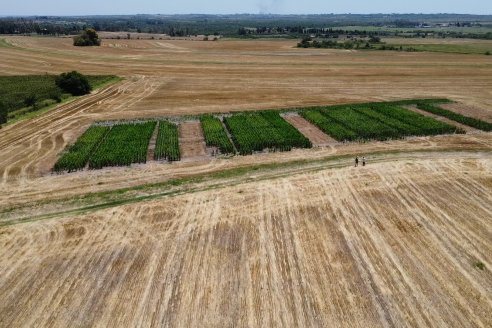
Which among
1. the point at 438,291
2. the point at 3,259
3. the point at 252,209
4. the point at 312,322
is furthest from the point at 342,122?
the point at 3,259

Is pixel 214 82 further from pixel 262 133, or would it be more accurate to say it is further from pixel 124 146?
pixel 124 146

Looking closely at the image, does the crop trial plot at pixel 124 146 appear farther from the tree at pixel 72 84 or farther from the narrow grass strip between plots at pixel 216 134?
the tree at pixel 72 84

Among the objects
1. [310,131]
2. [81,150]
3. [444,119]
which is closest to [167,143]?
[81,150]

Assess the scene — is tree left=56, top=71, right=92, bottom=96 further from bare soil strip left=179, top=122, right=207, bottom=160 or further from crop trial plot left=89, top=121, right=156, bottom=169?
bare soil strip left=179, top=122, right=207, bottom=160

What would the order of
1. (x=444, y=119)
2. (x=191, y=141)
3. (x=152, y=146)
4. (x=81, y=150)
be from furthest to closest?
(x=444, y=119), (x=191, y=141), (x=152, y=146), (x=81, y=150)

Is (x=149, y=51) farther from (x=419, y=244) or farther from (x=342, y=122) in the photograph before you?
(x=419, y=244)

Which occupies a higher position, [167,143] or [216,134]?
[216,134]

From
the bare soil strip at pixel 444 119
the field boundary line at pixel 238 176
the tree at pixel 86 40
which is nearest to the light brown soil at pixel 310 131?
the field boundary line at pixel 238 176
